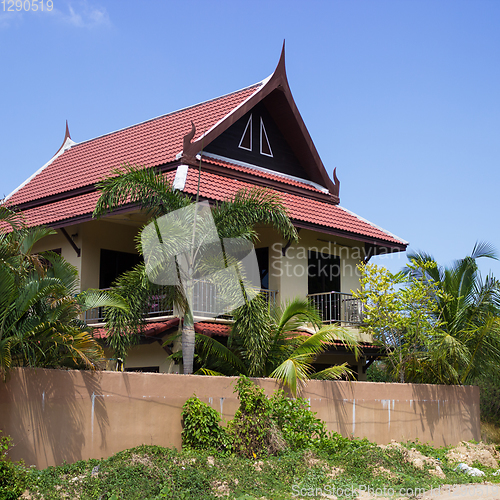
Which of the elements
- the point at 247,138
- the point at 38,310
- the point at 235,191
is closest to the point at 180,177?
the point at 235,191

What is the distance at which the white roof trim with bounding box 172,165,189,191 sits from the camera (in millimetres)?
13937

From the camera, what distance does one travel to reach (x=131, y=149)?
1823 cm

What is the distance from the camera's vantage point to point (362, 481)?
9516mm

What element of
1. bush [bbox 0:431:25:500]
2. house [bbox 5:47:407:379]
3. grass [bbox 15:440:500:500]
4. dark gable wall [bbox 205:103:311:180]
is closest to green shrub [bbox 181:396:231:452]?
grass [bbox 15:440:500:500]

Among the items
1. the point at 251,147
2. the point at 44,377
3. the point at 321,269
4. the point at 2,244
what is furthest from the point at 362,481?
the point at 251,147

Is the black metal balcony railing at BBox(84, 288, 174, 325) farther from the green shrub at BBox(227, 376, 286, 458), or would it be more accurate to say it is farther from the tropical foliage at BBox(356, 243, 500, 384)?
the tropical foliage at BBox(356, 243, 500, 384)

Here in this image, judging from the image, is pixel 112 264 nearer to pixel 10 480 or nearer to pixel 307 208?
pixel 307 208

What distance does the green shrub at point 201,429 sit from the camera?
9625 mm

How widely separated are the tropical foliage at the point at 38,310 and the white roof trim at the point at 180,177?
182 inches

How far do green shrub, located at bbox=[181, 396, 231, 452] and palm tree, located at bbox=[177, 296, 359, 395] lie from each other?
1892 millimetres

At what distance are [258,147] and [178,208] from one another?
6.91 meters

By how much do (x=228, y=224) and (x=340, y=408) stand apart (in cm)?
430

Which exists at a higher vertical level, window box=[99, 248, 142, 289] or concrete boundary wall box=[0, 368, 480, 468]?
window box=[99, 248, 142, 289]

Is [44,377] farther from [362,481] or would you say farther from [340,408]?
[340,408]
